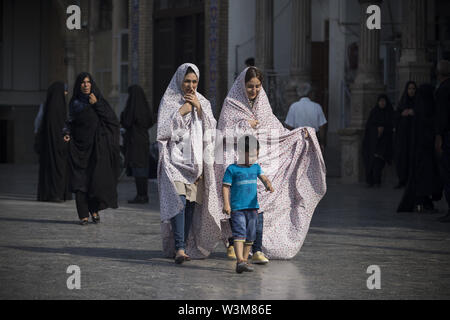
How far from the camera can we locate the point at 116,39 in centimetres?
2564

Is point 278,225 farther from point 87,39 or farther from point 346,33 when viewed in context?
point 87,39

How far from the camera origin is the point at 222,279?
6.72 m

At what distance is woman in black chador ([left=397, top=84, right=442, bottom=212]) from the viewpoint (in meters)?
11.6

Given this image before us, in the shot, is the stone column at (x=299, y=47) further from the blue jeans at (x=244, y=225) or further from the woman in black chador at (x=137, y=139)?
the blue jeans at (x=244, y=225)

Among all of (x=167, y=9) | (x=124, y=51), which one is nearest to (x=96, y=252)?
(x=167, y=9)

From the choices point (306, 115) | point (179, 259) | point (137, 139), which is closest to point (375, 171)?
point (306, 115)

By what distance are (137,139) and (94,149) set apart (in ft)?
9.57

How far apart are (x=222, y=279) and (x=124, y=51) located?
19.4 metres

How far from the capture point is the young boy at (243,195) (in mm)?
7086

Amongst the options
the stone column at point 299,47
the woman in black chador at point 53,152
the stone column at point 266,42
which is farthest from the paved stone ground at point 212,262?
the stone column at point 266,42

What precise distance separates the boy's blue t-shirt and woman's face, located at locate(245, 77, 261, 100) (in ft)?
2.25

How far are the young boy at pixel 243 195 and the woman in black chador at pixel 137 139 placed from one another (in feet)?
20.1

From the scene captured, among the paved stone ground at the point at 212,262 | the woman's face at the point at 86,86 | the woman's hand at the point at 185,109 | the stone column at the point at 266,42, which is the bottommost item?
the paved stone ground at the point at 212,262

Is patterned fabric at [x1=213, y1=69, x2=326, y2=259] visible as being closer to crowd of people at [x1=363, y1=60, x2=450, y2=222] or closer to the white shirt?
crowd of people at [x1=363, y1=60, x2=450, y2=222]
